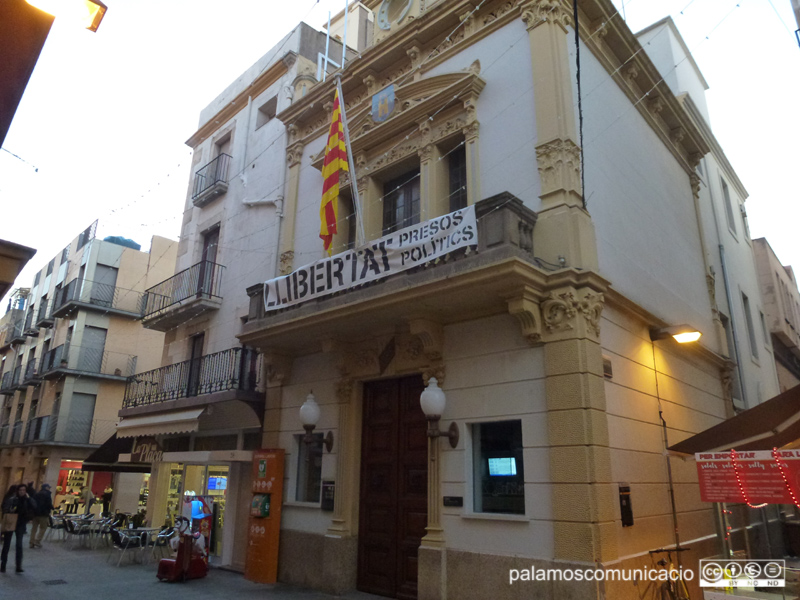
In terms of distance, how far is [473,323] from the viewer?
29.0 ft

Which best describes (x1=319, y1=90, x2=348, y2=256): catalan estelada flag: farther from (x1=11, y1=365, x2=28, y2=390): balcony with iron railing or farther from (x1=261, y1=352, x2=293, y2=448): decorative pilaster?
(x1=11, y1=365, x2=28, y2=390): balcony with iron railing

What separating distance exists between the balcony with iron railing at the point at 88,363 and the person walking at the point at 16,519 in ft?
48.9

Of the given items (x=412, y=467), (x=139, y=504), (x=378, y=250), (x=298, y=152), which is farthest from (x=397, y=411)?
(x=139, y=504)

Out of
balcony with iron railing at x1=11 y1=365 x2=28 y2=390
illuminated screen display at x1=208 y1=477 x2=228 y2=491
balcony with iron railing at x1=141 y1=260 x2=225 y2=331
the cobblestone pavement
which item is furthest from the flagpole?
balcony with iron railing at x1=11 y1=365 x2=28 y2=390

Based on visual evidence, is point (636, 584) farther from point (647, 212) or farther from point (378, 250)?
point (647, 212)

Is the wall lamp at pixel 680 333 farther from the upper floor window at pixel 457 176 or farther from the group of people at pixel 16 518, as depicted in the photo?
the group of people at pixel 16 518

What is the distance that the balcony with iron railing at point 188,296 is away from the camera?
15.2m

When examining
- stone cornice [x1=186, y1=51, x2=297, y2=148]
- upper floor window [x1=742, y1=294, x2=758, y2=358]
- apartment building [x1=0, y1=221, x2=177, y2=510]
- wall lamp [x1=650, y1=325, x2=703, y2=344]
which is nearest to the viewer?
wall lamp [x1=650, y1=325, x2=703, y2=344]

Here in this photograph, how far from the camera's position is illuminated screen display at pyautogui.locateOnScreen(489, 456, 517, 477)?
8.07 meters

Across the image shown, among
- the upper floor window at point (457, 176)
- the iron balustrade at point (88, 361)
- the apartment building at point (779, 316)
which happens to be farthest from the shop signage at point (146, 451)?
the apartment building at point (779, 316)

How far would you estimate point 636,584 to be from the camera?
24.2 ft

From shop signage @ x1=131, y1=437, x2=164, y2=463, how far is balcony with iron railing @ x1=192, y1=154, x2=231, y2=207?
7179 mm

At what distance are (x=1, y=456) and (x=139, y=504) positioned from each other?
1633cm

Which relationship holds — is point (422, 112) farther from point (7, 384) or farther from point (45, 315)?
point (7, 384)
